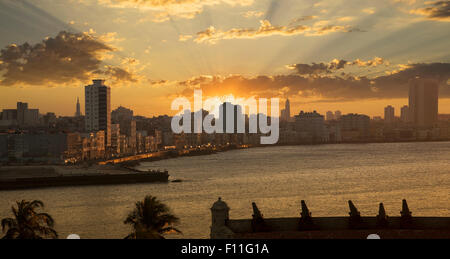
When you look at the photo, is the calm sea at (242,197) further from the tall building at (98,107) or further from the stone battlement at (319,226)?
the tall building at (98,107)

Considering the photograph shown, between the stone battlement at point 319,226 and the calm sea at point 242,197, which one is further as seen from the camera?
the calm sea at point 242,197

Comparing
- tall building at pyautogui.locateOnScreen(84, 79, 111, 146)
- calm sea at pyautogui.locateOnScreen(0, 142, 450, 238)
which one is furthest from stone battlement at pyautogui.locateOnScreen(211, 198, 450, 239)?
tall building at pyautogui.locateOnScreen(84, 79, 111, 146)

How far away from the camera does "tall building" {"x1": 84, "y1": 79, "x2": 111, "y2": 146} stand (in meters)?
115

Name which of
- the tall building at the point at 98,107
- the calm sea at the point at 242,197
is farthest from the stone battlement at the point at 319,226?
the tall building at the point at 98,107

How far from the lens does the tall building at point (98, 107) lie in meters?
115

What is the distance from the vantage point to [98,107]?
4523 inches

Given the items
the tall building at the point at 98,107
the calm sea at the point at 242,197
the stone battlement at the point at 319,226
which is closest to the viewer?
the stone battlement at the point at 319,226

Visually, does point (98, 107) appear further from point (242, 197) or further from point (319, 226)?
point (319, 226)

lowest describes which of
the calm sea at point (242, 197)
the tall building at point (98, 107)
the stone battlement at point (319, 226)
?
the calm sea at point (242, 197)

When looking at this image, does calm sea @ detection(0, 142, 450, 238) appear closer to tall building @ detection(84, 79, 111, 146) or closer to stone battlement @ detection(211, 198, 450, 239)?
stone battlement @ detection(211, 198, 450, 239)

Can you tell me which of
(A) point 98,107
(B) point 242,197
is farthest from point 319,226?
(A) point 98,107

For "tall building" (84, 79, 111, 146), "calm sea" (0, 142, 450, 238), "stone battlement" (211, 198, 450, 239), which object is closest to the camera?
"stone battlement" (211, 198, 450, 239)
